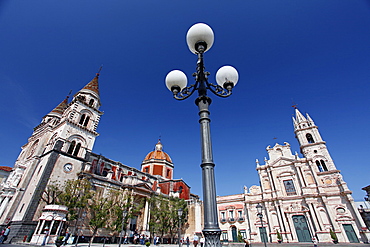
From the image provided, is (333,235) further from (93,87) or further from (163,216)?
(93,87)

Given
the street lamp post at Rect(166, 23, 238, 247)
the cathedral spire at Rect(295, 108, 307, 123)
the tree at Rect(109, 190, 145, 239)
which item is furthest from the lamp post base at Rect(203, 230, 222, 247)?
the cathedral spire at Rect(295, 108, 307, 123)

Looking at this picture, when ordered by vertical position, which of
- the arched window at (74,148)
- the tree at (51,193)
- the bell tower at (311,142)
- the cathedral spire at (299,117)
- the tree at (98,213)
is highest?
the cathedral spire at (299,117)

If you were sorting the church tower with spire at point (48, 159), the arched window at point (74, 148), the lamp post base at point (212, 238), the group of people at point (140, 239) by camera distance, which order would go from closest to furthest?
the lamp post base at point (212, 238), the church tower with spire at point (48, 159), the group of people at point (140, 239), the arched window at point (74, 148)

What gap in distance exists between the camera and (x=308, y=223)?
26.6 m

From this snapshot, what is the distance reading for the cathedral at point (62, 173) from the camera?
17.4m

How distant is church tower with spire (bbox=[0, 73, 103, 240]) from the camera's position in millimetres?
18234

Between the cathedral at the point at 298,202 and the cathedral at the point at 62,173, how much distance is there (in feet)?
26.8

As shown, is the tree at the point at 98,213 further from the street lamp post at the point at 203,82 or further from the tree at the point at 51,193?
the street lamp post at the point at 203,82

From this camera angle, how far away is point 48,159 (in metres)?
20.4

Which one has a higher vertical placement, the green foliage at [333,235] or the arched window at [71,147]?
the arched window at [71,147]

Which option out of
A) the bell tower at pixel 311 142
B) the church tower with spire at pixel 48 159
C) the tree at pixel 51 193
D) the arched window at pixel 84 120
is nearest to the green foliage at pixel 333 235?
the bell tower at pixel 311 142

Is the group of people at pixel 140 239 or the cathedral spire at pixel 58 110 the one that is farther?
the cathedral spire at pixel 58 110

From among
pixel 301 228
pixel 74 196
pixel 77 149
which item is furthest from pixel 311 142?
pixel 77 149

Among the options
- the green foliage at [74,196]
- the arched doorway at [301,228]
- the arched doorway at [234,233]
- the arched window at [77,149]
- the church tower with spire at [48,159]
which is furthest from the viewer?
the arched doorway at [234,233]
